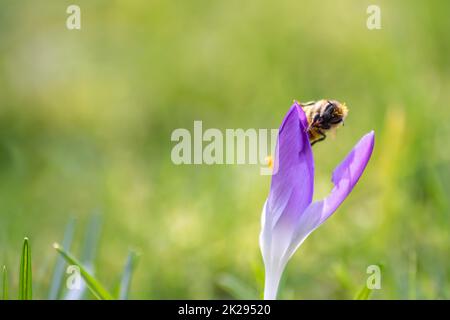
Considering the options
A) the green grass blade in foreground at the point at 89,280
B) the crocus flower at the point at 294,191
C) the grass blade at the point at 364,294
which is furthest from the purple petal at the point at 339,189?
the green grass blade in foreground at the point at 89,280

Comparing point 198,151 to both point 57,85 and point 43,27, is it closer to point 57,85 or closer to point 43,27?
point 57,85

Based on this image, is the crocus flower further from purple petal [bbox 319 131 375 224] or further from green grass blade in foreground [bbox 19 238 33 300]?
green grass blade in foreground [bbox 19 238 33 300]

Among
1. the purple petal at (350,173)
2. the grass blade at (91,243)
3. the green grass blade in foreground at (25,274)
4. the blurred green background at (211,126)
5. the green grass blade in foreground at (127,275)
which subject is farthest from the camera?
the blurred green background at (211,126)

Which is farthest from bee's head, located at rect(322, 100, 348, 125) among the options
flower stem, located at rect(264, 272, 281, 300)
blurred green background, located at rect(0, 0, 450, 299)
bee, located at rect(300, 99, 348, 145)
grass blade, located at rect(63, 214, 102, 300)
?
grass blade, located at rect(63, 214, 102, 300)

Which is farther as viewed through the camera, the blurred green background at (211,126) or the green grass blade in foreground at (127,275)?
the blurred green background at (211,126)

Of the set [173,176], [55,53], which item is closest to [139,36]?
[55,53]

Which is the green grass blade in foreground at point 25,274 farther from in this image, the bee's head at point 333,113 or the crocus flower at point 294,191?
the bee's head at point 333,113
